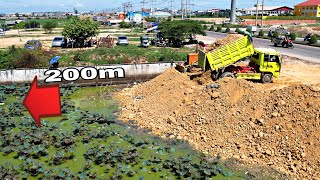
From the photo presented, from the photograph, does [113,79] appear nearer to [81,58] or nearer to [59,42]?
[81,58]

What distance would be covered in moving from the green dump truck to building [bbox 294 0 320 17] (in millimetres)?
110702

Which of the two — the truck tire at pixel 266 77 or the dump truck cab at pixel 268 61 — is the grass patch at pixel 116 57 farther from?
the truck tire at pixel 266 77

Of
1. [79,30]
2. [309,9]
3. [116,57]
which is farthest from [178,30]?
[309,9]

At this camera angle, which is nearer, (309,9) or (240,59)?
(240,59)

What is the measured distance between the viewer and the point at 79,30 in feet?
136

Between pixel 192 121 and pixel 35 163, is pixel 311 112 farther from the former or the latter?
pixel 35 163

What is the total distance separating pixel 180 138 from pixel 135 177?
3.94 meters

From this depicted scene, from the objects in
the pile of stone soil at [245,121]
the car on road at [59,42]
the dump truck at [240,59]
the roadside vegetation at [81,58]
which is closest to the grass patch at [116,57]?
the roadside vegetation at [81,58]

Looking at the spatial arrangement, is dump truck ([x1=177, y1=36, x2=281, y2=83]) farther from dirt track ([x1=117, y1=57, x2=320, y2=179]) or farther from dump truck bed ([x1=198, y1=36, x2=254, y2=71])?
dirt track ([x1=117, y1=57, x2=320, y2=179])

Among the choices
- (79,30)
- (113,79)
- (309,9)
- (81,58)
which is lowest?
(113,79)

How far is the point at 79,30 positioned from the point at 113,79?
18.3 metres

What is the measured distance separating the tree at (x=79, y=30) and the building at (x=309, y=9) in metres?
101

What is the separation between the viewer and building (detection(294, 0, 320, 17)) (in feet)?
387

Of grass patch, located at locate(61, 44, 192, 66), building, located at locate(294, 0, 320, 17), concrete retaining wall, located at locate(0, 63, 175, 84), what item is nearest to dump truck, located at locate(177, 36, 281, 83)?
concrete retaining wall, located at locate(0, 63, 175, 84)
